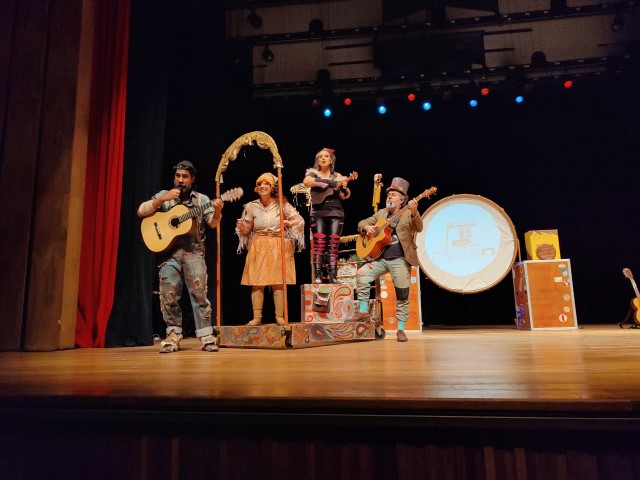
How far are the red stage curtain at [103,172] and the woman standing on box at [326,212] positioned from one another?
7.23 ft

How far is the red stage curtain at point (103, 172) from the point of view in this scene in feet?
14.6

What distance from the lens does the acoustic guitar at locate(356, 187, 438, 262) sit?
430 cm

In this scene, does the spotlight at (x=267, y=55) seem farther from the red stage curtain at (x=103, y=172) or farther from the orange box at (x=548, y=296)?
the orange box at (x=548, y=296)

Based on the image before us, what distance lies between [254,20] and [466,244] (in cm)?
479

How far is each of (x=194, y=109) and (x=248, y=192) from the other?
169cm

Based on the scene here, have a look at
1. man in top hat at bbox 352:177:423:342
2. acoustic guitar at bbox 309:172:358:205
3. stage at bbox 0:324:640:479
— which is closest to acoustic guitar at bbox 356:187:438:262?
man in top hat at bbox 352:177:423:342

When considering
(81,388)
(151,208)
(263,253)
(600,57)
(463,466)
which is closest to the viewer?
A: (463,466)

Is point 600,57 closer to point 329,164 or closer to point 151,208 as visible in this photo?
point 329,164

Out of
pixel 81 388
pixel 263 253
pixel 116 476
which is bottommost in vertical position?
pixel 116 476

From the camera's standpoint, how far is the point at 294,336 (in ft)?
11.7

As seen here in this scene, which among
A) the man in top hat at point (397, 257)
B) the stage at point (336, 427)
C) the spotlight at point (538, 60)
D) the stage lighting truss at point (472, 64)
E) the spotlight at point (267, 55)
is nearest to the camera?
the stage at point (336, 427)

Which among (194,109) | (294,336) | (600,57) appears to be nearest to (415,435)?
(294,336)

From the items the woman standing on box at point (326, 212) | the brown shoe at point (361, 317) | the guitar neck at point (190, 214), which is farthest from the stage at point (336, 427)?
the woman standing on box at point (326, 212)

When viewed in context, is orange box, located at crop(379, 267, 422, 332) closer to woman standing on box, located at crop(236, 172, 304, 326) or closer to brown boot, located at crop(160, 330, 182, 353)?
woman standing on box, located at crop(236, 172, 304, 326)
